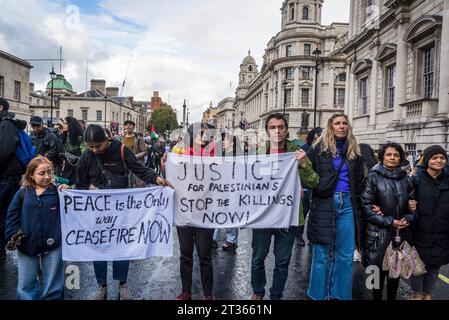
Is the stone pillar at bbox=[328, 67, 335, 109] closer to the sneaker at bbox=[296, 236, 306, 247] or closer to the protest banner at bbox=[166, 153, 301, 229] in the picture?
the sneaker at bbox=[296, 236, 306, 247]

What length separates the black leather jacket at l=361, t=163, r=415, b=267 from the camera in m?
3.77

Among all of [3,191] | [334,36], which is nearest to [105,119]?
[334,36]

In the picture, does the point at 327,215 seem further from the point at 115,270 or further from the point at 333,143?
the point at 115,270

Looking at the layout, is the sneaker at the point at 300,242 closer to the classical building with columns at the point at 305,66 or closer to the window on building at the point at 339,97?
the classical building with columns at the point at 305,66

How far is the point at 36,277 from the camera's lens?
141 inches

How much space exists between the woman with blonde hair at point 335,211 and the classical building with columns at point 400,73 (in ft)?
41.3

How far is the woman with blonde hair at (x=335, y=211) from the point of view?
3834 mm

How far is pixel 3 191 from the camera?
525 centimetres

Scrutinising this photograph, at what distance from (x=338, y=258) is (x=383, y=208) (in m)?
0.75

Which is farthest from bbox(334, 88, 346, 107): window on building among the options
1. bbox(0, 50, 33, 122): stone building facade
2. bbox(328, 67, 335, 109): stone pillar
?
bbox(0, 50, 33, 122): stone building facade

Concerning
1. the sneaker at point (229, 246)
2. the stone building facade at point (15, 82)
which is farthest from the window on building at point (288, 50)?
the sneaker at point (229, 246)

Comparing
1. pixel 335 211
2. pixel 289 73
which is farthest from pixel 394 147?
pixel 289 73

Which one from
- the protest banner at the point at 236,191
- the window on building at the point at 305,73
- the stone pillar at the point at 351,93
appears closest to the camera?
the protest banner at the point at 236,191
